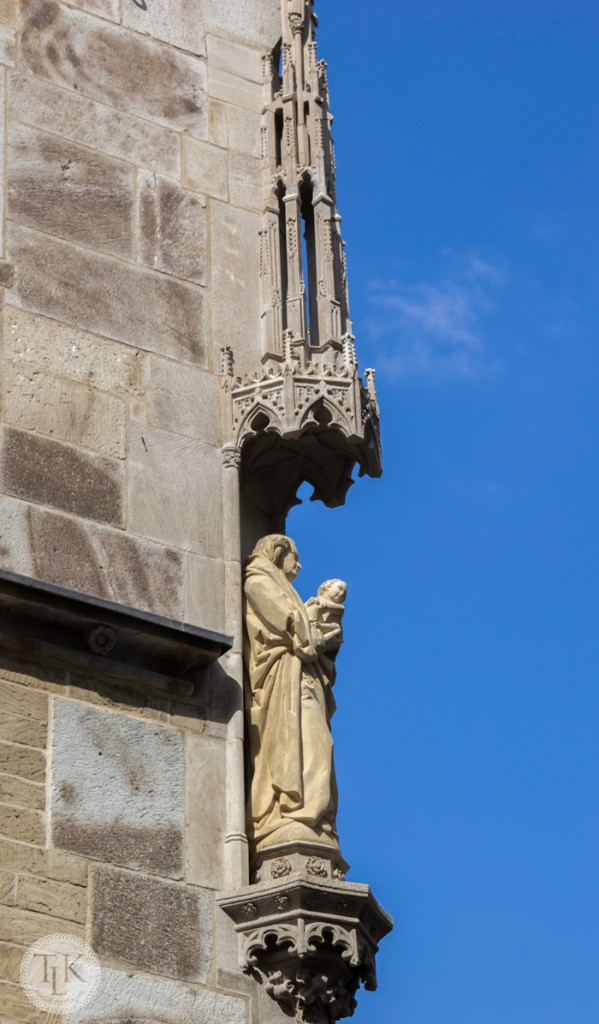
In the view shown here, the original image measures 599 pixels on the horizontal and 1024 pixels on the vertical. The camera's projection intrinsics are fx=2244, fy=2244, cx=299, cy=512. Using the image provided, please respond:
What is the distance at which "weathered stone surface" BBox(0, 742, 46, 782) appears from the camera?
10891mm

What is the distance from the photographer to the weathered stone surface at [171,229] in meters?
13.2

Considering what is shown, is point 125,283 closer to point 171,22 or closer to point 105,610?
point 171,22

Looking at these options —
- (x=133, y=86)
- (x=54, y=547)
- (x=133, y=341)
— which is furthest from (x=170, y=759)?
(x=133, y=86)

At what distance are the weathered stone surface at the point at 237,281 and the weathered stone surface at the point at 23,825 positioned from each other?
334cm

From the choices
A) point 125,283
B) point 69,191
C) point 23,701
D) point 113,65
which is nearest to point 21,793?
point 23,701

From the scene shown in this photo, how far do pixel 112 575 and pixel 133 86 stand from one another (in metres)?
3.41

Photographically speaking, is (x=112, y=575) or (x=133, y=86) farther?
(x=133, y=86)

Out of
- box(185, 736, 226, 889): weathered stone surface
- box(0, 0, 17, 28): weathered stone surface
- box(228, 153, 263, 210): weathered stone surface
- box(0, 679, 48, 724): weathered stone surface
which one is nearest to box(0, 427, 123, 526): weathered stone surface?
box(0, 679, 48, 724): weathered stone surface

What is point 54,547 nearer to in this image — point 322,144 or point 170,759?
point 170,759

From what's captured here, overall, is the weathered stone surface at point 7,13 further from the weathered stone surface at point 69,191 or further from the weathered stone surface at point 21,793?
the weathered stone surface at point 21,793

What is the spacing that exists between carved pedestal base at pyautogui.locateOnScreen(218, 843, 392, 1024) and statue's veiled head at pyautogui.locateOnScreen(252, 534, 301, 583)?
1930 millimetres

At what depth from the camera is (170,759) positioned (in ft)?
37.9

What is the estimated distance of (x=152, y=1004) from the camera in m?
10.7

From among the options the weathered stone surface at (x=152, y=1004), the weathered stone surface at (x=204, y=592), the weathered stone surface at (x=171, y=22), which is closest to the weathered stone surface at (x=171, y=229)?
the weathered stone surface at (x=171, y=22)
